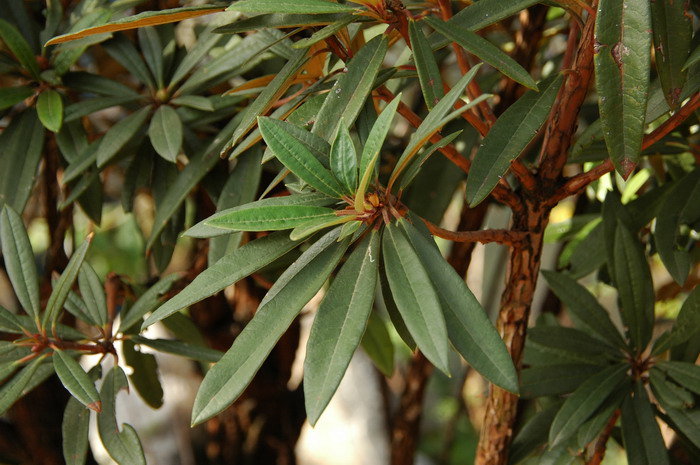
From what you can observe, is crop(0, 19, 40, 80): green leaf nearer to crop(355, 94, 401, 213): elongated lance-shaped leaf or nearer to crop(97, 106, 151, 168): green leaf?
crop(97, 106, 151, 168): green leaf

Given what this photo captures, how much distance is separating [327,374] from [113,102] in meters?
0.44

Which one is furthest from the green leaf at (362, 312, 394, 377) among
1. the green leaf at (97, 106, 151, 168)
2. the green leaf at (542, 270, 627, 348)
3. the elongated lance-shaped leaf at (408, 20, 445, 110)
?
the elongated lance-shaped leaf at (408, 20, 445, 110)

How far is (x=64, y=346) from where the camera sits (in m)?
0.63

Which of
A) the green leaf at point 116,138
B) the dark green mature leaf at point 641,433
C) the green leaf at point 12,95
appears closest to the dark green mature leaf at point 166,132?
the green leaf at point 116,138

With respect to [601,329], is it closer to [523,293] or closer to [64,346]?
[523,293]

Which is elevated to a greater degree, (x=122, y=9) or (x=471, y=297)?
(x=122, y=9)

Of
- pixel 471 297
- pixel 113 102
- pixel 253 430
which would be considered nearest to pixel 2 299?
pixel 253 430

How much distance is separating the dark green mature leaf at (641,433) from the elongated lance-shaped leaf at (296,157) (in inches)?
15.2

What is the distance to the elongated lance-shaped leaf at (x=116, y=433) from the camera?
616 mm

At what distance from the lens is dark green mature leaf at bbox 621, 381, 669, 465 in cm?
65

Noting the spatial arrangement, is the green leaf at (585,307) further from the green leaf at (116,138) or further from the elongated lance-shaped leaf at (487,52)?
the green leaf at (116,138)

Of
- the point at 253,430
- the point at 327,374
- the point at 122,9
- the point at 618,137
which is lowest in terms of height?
the point at 327,374

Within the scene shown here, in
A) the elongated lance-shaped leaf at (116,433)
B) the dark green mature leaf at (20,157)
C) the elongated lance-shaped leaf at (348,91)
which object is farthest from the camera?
the dark green mature leaf at (20,157)

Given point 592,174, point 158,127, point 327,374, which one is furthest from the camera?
point 158,127
